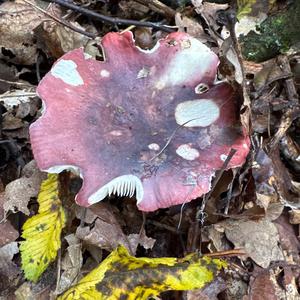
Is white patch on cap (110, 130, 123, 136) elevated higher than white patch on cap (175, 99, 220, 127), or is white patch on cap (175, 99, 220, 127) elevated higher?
white patch on cap (175, 99, 220, 127)

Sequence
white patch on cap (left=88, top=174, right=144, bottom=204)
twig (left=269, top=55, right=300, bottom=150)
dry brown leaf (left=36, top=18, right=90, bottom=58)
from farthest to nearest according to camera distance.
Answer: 1. dry brown leaf (left=36, top=18, right=90, bottom=58)
2. twig (left=269, top=55, right=300, bottom=150)
3. white patch on cap (left=88, top=174, right=144, bottom=204)

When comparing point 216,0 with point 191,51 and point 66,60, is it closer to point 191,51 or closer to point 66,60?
point 191,51

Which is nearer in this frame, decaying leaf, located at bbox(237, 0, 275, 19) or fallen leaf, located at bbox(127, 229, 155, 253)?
fallen leaf, located at bbox(127, 229, 155, 253)

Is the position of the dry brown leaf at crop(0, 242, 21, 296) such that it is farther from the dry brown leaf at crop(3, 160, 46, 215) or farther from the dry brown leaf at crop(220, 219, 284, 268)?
the dry brown leaf at crop(220, 219, 284, 268)

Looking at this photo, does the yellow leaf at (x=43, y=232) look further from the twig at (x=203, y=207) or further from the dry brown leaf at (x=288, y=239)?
the dry brown leaf at (x=288, y=239)

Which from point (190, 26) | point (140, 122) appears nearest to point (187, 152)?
point (140, 122)

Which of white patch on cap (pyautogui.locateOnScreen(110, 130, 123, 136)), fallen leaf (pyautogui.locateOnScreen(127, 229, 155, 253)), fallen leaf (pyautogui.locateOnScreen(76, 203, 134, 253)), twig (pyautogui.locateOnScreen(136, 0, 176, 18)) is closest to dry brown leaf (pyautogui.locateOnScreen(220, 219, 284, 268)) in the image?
fallen leaf (pyautogui.locateOnScreen(127, 229, 155, 253))

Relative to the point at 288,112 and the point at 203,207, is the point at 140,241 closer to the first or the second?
the point at 203,207
